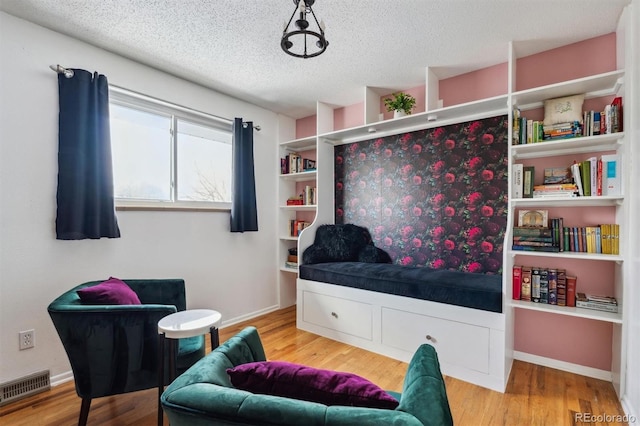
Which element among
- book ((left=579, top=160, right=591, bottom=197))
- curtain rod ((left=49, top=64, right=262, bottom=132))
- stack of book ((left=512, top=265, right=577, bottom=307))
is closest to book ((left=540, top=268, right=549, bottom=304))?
stack of book ((left=512, top=265, right=577, bottom=307))

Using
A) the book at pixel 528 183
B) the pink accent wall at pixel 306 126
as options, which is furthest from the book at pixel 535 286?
the pink accent wall at pixel 306 126

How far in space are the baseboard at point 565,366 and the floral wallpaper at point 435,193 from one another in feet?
2.24

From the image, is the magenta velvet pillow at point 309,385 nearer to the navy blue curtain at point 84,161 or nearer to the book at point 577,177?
the navy blue curtain at point 84,161

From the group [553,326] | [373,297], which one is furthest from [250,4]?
[553,326]

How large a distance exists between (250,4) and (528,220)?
2.48 m

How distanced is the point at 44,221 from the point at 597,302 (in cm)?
379

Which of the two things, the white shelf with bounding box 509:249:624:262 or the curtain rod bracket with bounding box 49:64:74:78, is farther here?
the curtain rod bracket with bounding box 49:64:74:78

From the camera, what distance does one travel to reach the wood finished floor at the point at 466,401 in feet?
5.80

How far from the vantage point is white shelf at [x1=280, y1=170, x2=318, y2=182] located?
3.59 metres

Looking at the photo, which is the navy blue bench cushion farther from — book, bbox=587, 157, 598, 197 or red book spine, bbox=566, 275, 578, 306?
book, bbox=587, 157, 598, 197

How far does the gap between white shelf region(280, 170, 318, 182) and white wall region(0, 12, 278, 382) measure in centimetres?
129

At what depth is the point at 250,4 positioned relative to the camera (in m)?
1.89

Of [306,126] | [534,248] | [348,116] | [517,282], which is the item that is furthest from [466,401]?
[306,126]

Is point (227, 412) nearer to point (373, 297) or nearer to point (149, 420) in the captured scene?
point (149, 420)
